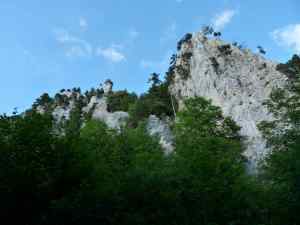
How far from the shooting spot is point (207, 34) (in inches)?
3039

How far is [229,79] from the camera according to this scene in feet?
211

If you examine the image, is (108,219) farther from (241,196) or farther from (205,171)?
(205,171)

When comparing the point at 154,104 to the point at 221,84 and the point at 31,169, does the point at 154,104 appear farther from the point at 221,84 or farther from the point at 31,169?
the point at 31,169

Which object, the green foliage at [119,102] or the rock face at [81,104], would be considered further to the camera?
the green foliage at [119,102]

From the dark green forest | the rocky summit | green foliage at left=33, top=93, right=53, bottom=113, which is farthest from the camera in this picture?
green foliage at left=33, top=93, right=53, bottom=113

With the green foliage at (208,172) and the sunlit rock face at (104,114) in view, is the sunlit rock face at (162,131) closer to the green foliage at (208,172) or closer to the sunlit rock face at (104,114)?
the green foliage at (208,172)

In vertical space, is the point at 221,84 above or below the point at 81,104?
below

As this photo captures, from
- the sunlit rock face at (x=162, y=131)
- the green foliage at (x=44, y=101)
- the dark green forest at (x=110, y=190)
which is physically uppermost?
the green foliage at (x=44, y=101)

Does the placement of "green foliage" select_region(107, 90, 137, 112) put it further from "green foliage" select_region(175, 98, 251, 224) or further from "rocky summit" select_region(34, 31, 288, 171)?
"green foliage" select_region(175, 98, 251, 224)

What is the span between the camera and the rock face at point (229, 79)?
56.3 metres

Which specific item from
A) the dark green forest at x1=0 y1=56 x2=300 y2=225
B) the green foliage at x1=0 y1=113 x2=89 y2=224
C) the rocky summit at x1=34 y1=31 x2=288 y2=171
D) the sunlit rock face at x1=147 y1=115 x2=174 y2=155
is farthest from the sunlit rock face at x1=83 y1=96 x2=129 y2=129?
the green foliage at x1=0 y1=113 x2=89 y2=224

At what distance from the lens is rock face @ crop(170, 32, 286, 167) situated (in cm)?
5628

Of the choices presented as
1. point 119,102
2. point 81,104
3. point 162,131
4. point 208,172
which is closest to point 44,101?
point 81,104

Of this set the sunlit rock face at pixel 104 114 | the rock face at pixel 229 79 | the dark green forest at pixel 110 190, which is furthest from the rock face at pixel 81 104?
the dark green forest at pixel 110 190
